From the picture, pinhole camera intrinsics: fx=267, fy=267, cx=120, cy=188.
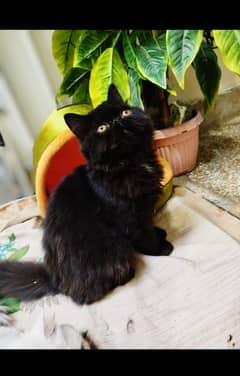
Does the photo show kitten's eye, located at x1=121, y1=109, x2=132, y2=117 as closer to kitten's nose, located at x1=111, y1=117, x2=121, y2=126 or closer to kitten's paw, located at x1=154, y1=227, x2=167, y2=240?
kitten's nose, located at x1=111, y1=117, x2=121, y2=126

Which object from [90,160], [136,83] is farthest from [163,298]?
[136,83]

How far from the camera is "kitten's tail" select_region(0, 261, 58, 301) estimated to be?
79 cm

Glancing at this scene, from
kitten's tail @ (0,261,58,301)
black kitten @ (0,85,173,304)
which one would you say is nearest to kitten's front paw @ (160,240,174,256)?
black kitten @ (0,85,173,304)

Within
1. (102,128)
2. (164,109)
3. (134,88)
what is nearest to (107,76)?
(134,88)

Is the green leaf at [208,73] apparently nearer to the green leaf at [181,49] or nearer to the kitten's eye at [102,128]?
the green leaf at [181,49]

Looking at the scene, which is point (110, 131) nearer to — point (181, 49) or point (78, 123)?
point (78, 123)

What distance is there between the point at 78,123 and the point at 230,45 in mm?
533

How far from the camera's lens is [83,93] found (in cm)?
123

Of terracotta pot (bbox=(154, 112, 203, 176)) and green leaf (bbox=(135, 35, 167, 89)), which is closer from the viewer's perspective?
green leaf (bbox=(135, 35, 167, 89))

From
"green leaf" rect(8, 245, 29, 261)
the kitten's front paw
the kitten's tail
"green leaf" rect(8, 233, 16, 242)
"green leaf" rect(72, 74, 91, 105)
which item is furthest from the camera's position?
"green leaf" rect(72, 74, 91, 105)

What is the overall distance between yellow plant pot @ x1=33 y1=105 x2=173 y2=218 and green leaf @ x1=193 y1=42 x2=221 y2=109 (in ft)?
1.07

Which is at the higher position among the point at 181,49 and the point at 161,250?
the point at 181,49

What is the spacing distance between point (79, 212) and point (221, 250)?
48 cm
